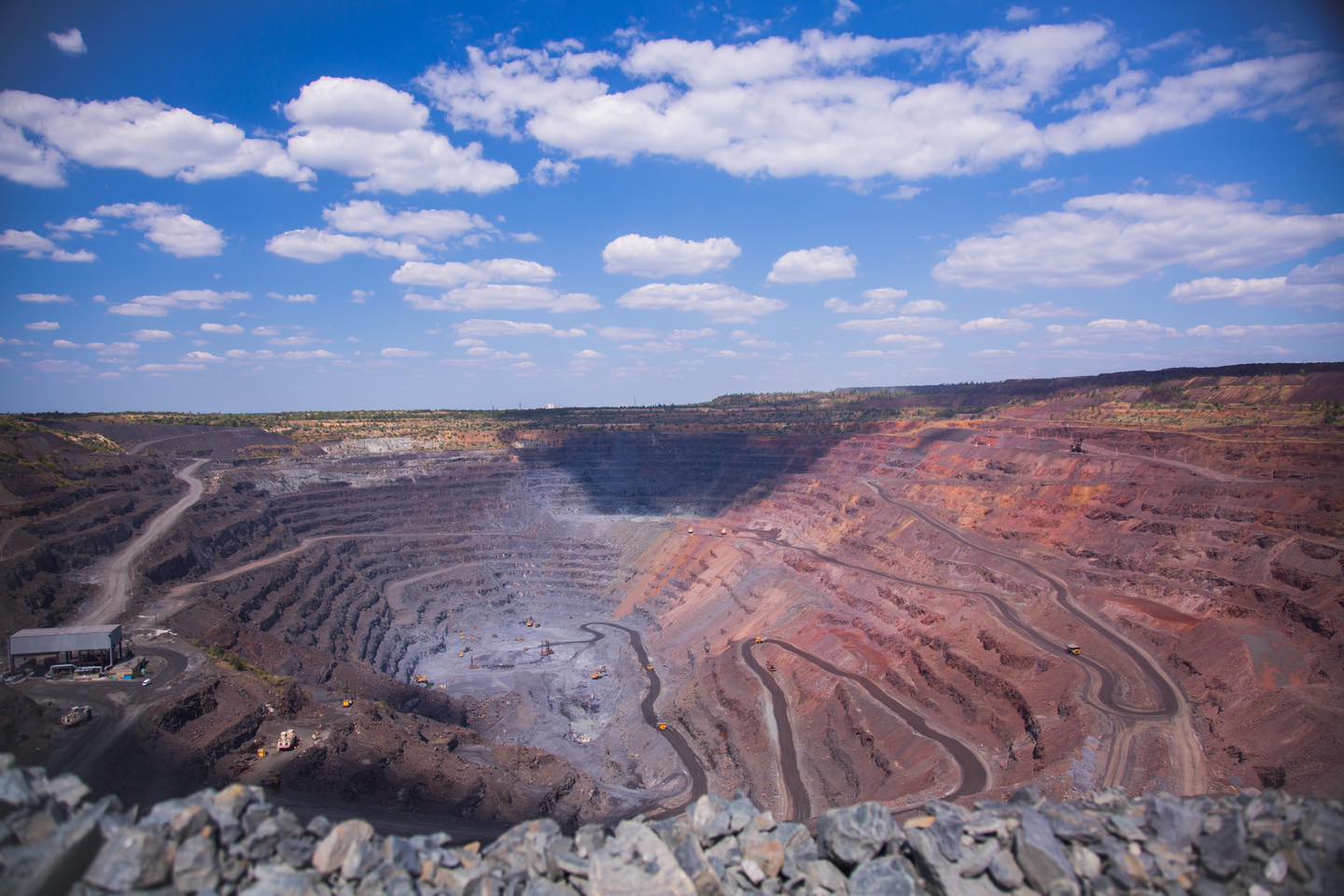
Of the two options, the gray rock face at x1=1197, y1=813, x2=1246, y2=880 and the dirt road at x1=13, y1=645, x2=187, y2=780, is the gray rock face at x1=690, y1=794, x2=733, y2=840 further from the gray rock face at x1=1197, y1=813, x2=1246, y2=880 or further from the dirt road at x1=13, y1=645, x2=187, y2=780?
the dirt road at x1=13, y1=645, x2=187, y2=780

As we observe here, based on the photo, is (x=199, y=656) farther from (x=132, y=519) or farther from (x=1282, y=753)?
(x=1282, y=753)

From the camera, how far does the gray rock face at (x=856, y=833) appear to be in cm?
1529

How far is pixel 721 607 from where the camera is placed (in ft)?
250

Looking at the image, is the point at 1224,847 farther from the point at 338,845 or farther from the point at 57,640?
the point at 57,640

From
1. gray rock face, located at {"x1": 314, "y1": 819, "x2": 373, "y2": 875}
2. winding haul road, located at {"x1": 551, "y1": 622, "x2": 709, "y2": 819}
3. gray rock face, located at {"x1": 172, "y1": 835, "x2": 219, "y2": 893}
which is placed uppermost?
gray rock face, located at {"x1": 172, "y1": 835, "x2": 219, "y2": 893}

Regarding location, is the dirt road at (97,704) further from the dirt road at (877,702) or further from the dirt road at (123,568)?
the dirt road at (877,702)

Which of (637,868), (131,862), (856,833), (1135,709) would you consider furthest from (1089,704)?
(131,862)

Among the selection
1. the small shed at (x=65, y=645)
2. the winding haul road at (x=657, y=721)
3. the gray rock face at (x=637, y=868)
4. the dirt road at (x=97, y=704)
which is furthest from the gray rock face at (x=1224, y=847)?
the small shed at (x=65, y=645)

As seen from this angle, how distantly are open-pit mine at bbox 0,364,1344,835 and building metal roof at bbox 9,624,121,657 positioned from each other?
1.52m

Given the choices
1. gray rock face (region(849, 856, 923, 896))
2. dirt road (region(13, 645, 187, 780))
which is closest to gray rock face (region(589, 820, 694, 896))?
gray rock face (region(849, 856, 923, 896))

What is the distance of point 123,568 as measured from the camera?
5991cm

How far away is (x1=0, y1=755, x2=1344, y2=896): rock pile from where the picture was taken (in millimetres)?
13242

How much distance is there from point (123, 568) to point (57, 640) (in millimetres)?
22277

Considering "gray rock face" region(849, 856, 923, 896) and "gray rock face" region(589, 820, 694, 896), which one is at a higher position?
"gray rock face" region(589, 820, 694, 896)
